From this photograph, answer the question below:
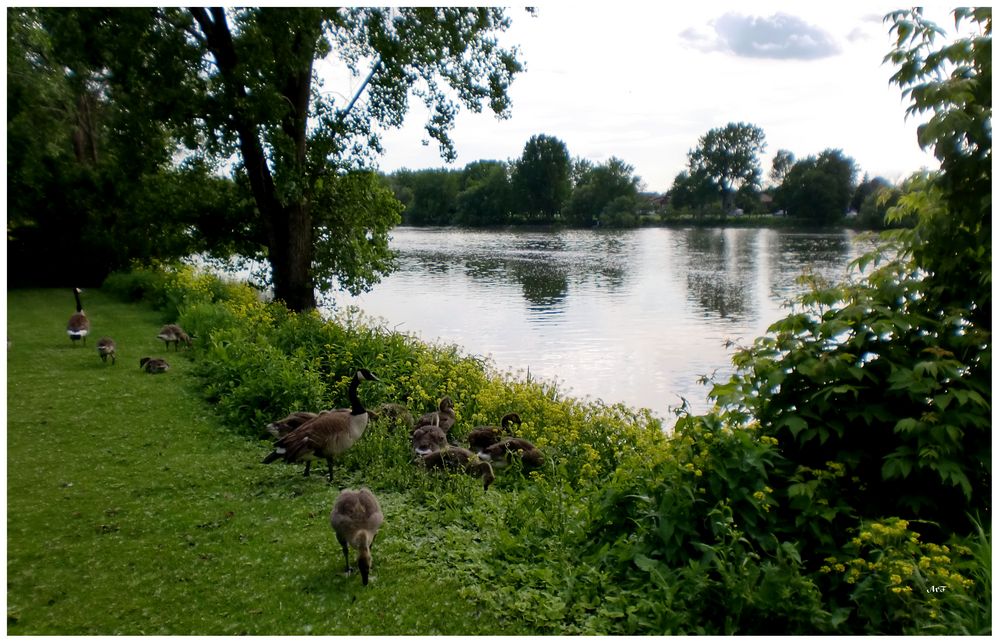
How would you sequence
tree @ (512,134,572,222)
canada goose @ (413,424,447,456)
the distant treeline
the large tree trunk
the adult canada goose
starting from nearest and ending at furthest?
canada goose @ (413,424,447,456) < the adult canada goose < the large tree trunk < the distant treeline < tree @ (512,134,572,222)

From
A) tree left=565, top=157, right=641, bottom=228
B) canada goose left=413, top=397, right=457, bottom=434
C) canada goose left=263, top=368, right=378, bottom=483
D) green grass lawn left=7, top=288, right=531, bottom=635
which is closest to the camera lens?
green grass lawn left=7, top=288, right=531, bottom=635

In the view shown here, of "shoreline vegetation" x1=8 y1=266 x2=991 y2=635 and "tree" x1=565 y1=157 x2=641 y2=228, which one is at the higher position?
"tree" x1=565 y1=157 x2=641 y2=228

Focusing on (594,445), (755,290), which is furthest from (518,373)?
(755,290)

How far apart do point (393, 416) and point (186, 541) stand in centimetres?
463

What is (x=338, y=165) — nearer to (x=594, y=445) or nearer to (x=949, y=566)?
(x=594, y=445)

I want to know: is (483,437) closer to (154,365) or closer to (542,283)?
(154,365)

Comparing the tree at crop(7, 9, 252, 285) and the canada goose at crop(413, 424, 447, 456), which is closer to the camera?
the canada goose at crop(413, 424, 447, 456)

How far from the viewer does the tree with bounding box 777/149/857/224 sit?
25.4 m

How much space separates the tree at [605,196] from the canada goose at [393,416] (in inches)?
1720

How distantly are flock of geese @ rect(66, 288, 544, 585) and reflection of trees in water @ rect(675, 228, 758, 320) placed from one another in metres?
18.0

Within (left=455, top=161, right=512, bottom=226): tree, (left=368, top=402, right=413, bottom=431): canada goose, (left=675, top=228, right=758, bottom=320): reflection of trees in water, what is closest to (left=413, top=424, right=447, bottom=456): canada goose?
(left=368, top=402, right=413, bottom=431): canada goose

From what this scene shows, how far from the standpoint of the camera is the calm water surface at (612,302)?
768 inches

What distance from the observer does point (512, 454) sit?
9961mm

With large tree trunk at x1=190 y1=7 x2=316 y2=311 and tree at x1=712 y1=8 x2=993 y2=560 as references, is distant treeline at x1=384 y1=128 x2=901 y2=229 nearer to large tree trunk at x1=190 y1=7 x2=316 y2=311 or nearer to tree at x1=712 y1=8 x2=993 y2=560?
large tree trunk at x1=190 y1=7 x2=316 y2=311
